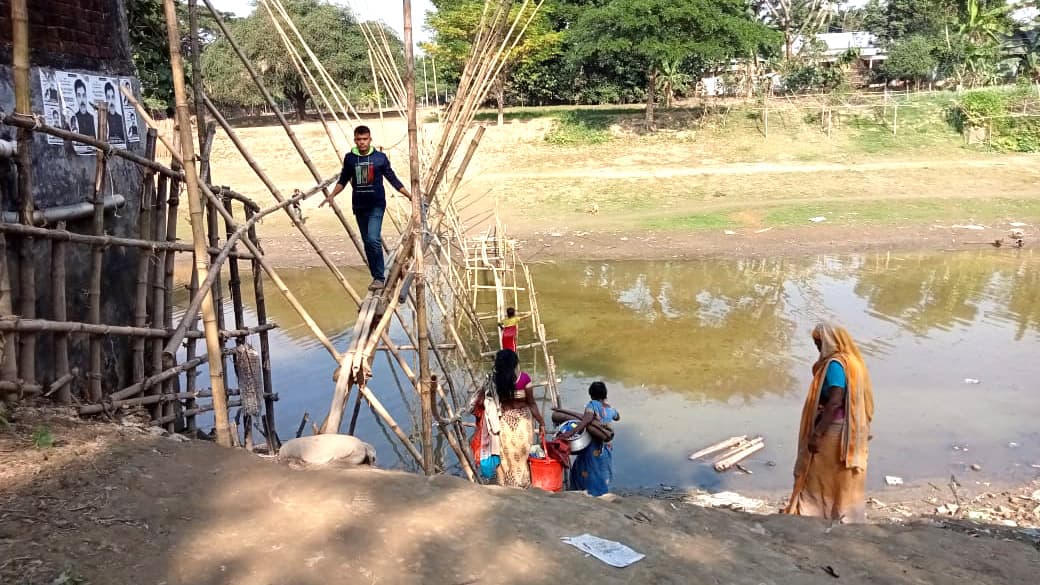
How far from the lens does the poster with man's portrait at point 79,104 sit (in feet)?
12.2

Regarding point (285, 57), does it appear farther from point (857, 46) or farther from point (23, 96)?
point (857, 46)

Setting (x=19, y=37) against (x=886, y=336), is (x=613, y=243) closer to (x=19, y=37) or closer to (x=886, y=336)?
(x=886, y=336)

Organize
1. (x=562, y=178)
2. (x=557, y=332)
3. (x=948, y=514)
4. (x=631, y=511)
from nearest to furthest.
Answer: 1. (x=631, y=511)
2. (x=948, y=514)
3. (x=557, y=332)
4. (x=562, y=178)

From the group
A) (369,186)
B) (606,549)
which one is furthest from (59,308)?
(606,549)

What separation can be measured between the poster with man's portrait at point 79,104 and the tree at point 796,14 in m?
31.5

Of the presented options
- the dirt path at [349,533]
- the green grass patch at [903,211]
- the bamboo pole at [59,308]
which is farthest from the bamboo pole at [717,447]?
the green grass patch at [903,211]

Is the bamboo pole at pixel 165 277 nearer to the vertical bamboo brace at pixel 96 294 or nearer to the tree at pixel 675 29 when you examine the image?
the vertical bamboo brace at pixel 96 294

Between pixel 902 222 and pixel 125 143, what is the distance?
14.2m

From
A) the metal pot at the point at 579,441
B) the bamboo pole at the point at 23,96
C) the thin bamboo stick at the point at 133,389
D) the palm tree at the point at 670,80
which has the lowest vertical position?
the metal pot at the point at 579,441

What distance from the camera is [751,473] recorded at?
19.4 feet

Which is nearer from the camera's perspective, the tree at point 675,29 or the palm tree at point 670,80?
the tree at point 675,29

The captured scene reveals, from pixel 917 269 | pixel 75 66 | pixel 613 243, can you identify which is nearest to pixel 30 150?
pixel 75 66

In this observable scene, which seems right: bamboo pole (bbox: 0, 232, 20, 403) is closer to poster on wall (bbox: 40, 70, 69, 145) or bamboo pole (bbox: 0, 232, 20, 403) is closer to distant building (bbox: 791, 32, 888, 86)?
poster on wall (bbox: 40, 70, 69, 145)

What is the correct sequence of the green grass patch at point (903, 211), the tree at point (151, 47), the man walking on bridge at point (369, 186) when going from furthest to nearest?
1. the green grass patch at point (903, 211)
2. the tree at point (151, 47)
3. the man walking on bridge at point (369, 186)
